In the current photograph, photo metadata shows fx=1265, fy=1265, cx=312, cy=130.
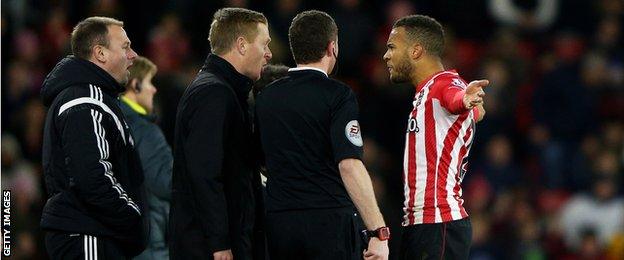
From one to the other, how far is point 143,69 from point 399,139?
5199mm

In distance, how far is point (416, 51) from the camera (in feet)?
19.9

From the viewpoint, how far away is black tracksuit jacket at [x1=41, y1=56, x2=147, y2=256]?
5.61 metres

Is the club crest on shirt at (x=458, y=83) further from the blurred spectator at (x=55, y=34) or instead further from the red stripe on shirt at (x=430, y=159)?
the blurred spectator at (x=55, y=34)

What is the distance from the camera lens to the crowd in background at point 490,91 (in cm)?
1177

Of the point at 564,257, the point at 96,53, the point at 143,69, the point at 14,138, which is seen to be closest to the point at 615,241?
the point at 564,257

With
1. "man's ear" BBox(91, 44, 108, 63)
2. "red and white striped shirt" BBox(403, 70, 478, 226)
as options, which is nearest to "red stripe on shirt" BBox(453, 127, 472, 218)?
"red and white striped shirt" BBox(403, 70, 478, 226)

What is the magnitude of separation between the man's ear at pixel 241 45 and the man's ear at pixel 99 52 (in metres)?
0.65

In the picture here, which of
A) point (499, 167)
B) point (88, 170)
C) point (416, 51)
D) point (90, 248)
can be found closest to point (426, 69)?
point (416, 51)

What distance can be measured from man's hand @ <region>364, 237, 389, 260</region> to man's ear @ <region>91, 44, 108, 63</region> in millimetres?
1554

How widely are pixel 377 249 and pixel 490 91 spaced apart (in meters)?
7.52

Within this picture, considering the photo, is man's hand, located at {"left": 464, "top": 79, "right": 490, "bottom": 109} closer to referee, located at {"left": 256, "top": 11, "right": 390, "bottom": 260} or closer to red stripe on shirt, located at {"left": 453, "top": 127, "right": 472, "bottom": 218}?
red stripe on shirt, located at {"left": 453, "top": 127, "right": 472, "bottom": 218}

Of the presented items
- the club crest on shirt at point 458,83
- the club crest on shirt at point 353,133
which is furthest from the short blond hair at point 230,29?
the club crest on shirt at point 458,83

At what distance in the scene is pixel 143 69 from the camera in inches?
282

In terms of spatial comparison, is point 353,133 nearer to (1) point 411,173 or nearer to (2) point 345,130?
(2) point 345,130
